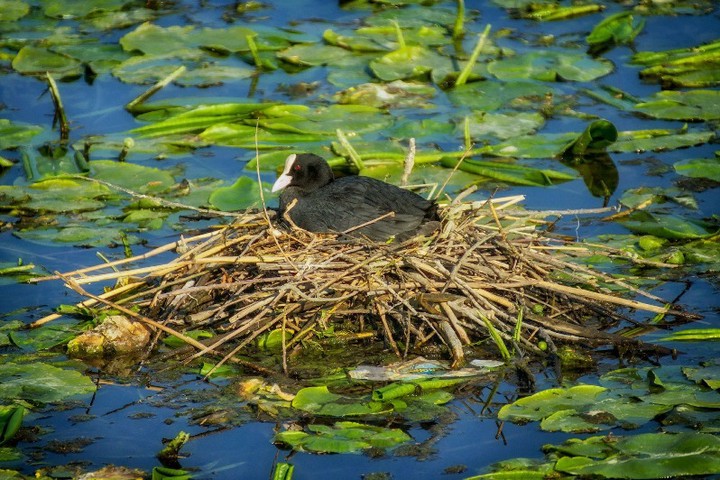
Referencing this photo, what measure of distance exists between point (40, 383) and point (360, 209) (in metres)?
2.04

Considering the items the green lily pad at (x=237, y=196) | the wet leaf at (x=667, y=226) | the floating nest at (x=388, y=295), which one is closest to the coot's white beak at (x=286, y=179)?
the floating nest at (x=388, y=295)

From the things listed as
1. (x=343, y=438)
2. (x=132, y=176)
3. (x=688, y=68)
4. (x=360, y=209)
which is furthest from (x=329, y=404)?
(x=688, y=68)

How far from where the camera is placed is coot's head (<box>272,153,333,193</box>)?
23.5 ft

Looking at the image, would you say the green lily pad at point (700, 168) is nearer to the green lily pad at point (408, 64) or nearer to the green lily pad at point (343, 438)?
the green lily pad at point (408, 64)

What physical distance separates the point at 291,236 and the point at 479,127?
122 inches

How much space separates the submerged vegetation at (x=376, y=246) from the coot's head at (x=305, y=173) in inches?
17.8

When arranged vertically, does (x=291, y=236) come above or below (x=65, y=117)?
above

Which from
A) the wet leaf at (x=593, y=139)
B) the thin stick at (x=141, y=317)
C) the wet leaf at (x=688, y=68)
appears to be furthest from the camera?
the wet leaf at (x=688, y=68)

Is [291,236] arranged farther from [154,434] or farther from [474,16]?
[474,16]

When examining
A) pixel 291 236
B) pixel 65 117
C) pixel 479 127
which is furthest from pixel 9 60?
pixel 291 236

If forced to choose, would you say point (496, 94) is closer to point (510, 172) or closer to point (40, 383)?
point (510, 172)

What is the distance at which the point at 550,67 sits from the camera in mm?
10430

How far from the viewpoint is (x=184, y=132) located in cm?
943

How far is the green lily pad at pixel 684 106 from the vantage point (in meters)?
9.50
